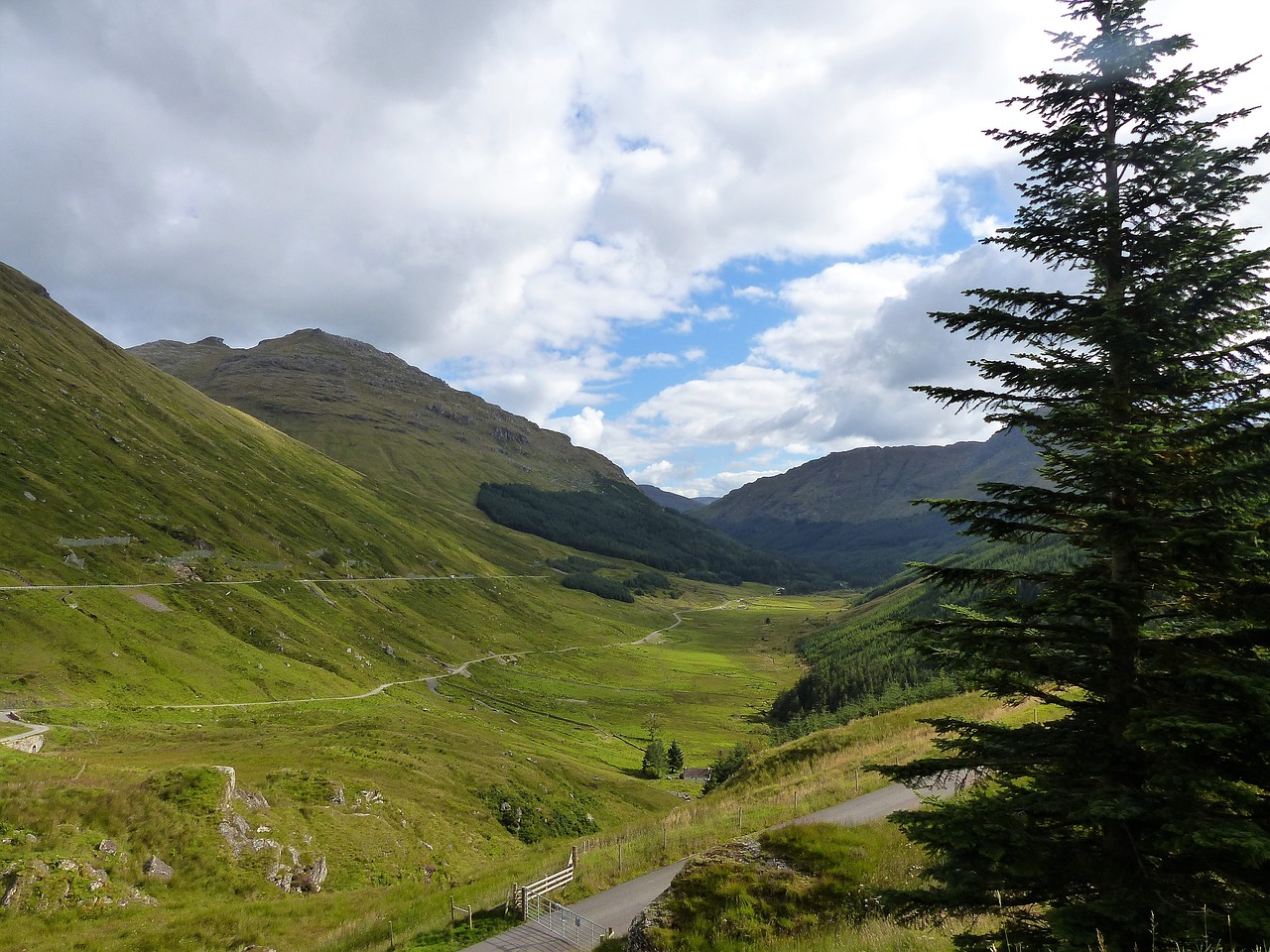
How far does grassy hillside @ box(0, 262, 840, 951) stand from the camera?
2805 centimetres

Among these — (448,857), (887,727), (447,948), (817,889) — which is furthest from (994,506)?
(448,857)

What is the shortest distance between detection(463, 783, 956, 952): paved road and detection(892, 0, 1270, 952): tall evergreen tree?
9.13m

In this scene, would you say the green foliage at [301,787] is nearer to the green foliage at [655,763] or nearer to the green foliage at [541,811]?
the green foliage at [541,811]

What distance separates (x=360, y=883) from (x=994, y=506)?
136ft

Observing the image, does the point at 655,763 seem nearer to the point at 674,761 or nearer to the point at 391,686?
the point at 674,761

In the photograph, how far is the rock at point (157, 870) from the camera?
94.7 ft

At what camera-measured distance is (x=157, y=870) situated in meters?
29.2

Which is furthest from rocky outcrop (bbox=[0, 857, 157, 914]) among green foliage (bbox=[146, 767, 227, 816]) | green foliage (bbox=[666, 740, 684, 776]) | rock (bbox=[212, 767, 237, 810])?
green foliage (bbox=[666, 740, 684, 776])

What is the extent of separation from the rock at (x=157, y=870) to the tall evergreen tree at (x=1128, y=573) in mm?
36311

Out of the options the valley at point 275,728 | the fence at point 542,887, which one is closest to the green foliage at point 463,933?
the fence at point 542,887

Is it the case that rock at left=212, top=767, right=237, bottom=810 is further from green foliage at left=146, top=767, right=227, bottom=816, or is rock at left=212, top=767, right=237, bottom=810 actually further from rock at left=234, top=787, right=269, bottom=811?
rock at left=234, top=787, right=269, bottom=811

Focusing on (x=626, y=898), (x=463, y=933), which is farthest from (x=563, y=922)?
(x=463, y=933)

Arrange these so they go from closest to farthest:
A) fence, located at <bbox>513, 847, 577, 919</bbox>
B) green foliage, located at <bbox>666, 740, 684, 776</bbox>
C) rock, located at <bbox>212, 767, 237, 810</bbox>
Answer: fence, located at <bbox>513, 847, 577, 919</bbox>, rock, located at <bbox>212, 767, 237, 810</bbox>, green foliage, located at <bbox>666, 740, 684, 776</bbox>

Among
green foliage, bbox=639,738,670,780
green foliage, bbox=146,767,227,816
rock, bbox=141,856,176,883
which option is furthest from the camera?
green foliage, bbox=639,738,670,780
